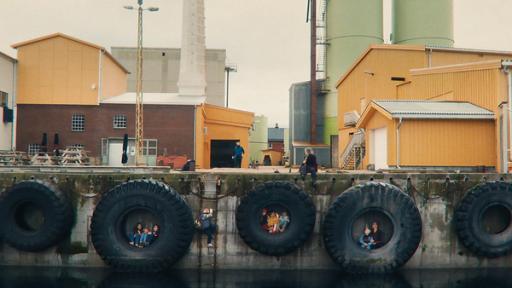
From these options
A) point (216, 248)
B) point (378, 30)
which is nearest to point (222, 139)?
point (378, 30)

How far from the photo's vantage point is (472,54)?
33219 millimetres

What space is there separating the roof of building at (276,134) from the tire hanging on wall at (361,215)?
236 feet

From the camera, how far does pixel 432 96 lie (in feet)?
92.4

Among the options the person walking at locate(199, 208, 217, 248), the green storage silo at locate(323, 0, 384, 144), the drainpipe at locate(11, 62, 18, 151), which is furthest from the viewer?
the green storage silo at locate(323, 0, 384, 144)

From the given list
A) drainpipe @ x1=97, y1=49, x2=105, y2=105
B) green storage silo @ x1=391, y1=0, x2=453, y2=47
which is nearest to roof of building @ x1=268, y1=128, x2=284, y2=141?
green storage silo @ x1=391, y1=0, x2=453, y2=47

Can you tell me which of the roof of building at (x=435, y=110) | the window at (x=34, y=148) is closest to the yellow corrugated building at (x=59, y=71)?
the window at (x=34, y=148)

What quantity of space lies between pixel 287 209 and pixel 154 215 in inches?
175

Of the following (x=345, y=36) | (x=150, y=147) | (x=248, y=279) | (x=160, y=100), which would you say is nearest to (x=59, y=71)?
(x=160, y=100)

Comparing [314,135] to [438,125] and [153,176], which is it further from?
[153,176]

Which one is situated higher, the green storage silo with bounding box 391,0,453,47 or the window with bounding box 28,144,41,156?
the green storage silo with bounding box 391,0,453,47

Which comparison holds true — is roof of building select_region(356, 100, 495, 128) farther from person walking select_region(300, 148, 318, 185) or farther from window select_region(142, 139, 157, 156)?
window select_region(142, 139, 157, 156)

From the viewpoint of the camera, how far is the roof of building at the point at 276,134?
292ft

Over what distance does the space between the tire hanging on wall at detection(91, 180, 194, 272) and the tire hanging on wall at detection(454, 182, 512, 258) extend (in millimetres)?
9205

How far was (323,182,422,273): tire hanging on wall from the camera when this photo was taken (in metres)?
16.1
